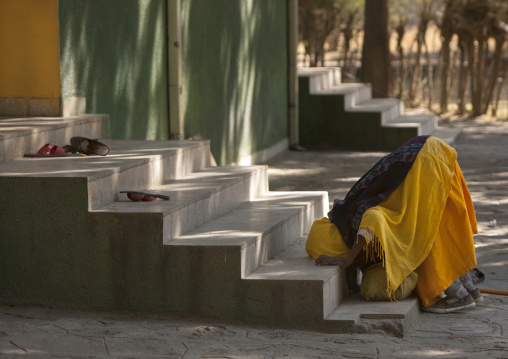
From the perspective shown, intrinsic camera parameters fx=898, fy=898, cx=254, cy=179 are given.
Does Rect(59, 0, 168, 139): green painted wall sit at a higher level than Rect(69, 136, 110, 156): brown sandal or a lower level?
higher

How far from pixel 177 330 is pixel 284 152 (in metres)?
8.64

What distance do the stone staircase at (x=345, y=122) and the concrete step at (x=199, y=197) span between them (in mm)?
6751

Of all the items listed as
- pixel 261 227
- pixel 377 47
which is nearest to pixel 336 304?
pixel 261 227

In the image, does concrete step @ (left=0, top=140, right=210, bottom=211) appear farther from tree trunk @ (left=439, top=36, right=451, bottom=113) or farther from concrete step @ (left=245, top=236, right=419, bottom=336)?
tree trunk @ (left=439, top=36, right=451, bottom=113)

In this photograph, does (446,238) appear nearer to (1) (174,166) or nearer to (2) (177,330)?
(2) (177,330)

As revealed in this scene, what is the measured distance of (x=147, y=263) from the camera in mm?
5094

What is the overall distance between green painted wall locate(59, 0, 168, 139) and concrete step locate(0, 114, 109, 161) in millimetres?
243

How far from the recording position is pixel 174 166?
6.54m

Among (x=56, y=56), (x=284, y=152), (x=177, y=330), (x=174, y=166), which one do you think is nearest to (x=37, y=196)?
(x=177, y=330)

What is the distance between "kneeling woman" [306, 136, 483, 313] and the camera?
5.15 m

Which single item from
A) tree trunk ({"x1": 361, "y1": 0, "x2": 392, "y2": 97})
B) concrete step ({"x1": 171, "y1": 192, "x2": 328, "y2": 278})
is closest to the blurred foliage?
tree trunk ({"x1": 361, "y1": 0, "x2": 392, "y2": 97})

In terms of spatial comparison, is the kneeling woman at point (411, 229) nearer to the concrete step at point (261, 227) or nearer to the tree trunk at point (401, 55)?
the concrete step at point (261, 227)

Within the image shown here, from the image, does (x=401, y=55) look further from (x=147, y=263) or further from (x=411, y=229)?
(x=147, y=263)

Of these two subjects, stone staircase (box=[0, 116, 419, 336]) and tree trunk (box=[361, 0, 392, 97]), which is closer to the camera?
stone staircase (box=[0, 116, 419, 336])
